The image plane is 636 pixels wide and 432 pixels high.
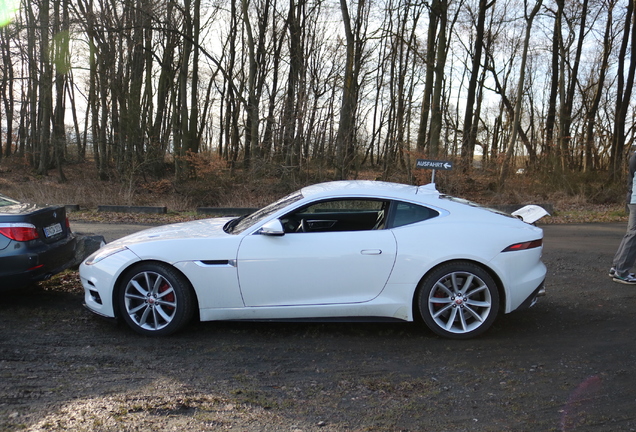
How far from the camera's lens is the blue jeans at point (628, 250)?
21.8 feet

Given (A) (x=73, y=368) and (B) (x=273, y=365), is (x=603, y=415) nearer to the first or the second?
(B) (x=273, y=365)

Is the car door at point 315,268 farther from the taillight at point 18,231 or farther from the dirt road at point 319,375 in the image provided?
the taillight at point 18,231

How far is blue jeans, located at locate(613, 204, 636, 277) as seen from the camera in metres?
6.63

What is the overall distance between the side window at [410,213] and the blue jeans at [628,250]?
3.34 m

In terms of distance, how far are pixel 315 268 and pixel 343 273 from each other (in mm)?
251

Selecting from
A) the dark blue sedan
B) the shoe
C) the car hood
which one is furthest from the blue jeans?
the dark blue sedan

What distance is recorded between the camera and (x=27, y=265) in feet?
17.9

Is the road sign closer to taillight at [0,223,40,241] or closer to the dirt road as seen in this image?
the dirt road

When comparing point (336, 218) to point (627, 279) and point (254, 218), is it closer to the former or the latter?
point (254, 218)

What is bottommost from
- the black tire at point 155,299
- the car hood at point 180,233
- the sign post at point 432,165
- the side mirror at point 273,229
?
the black tire at point 155,299

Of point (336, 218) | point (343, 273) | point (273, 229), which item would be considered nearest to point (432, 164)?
point (336, 218)

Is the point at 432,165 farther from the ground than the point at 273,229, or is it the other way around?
the point at 432,165

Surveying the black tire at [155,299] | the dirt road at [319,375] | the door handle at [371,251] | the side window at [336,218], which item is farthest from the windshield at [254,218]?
the dirt road at [319,375]

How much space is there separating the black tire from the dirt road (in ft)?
0.49
